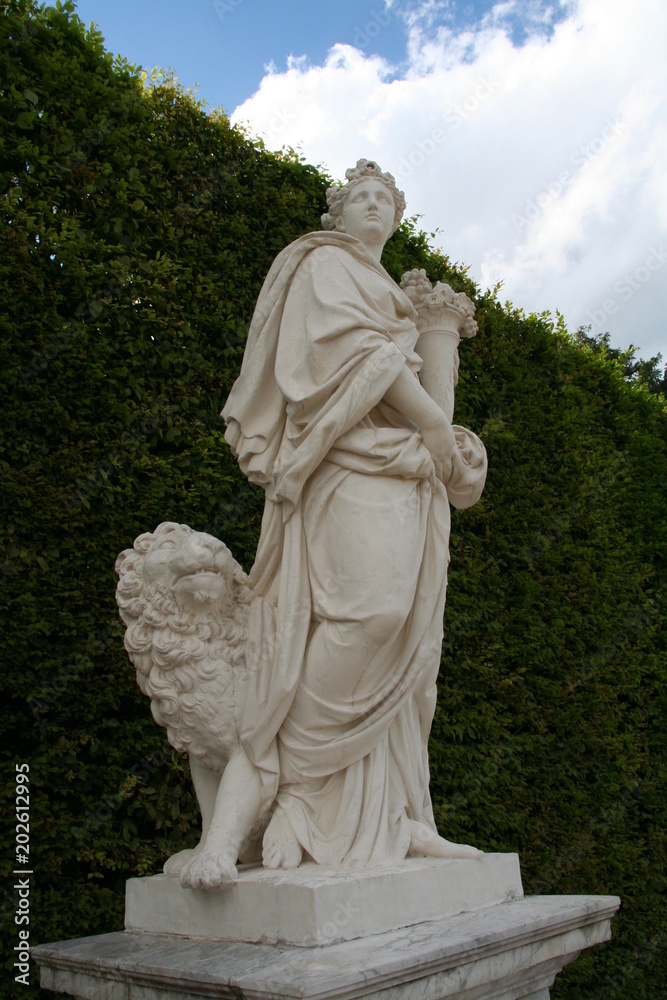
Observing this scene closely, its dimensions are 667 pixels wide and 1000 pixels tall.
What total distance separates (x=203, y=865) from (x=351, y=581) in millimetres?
861

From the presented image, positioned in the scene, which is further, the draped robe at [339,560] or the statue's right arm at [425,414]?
the statue's right arm at [425,414]

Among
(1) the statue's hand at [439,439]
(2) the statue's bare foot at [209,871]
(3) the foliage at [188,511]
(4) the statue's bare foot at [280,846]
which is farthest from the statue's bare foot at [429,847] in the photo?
(3) the foliage at [188,511]

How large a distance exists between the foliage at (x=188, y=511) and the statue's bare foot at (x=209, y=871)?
5.40 ft

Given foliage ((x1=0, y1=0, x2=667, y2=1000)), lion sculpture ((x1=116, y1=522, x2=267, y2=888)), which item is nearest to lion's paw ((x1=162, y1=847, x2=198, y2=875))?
lion sculpture ((x1=116, y1=522, x2=267, y2=888))

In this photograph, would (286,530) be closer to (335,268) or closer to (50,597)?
(335,268)

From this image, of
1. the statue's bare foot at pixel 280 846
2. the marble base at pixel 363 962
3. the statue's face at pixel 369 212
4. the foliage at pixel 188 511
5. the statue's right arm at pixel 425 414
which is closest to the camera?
the marble base at pixel 363 962

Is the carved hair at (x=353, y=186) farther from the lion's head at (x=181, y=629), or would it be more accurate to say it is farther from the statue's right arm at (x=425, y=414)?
the lion's head at (x=181, y=629)

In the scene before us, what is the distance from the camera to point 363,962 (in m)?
2.00

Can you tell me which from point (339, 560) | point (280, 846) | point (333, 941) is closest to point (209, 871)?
point (280, 846)

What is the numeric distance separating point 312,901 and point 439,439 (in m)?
1.48

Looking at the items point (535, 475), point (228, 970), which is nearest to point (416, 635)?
point (228, 970)

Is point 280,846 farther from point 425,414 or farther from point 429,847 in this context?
point 425,414

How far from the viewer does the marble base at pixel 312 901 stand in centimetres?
217

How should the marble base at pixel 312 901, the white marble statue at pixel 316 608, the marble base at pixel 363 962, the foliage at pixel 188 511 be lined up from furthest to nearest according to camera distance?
the foliage at pixel 188 511 → the white marble statue at pixel 316 608 → the marble base at pixel 312 901 → the marble base at pixel 363 962
